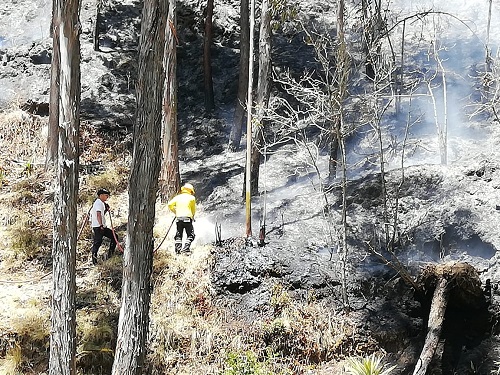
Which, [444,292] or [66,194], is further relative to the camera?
[444,292]

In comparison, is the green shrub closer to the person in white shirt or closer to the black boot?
the black boot

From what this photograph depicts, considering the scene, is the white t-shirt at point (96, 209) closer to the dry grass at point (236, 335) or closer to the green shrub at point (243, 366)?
the dry grass at point (236, 335)

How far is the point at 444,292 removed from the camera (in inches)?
365

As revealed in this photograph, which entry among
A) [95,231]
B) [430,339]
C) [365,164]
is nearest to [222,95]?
[365,164]

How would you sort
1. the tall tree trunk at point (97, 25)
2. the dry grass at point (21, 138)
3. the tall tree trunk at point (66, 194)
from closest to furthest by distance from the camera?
the tall tree trunk at point (66, 194)
the dry grass at point (21, 138)
the tall tree trunk at point (97, 25)

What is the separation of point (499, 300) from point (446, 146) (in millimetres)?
6276

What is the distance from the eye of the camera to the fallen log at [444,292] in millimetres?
8789

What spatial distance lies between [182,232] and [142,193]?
12.6 ft

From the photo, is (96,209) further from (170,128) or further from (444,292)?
(444,292)

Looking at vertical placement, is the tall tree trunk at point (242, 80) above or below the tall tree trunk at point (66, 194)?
above

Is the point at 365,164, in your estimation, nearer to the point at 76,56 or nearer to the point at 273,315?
the point at 273,315

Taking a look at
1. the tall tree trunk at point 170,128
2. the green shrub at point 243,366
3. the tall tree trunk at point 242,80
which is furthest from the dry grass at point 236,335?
the tall tree trunk at point 242,80

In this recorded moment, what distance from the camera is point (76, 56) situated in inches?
299

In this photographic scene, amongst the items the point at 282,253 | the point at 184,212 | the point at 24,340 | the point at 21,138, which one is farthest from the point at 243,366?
the point at 21,138
